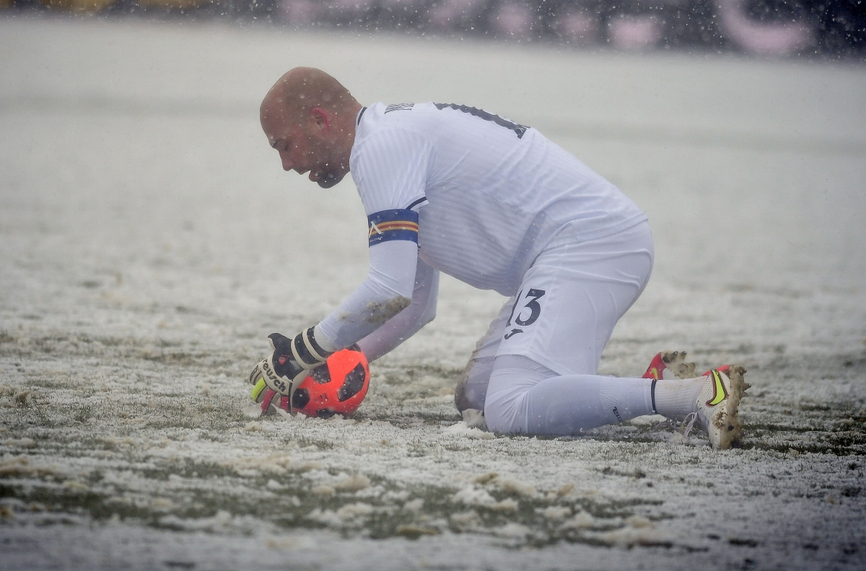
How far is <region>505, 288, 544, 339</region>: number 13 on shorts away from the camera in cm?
320

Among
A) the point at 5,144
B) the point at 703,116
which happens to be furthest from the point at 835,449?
the point at 703,116

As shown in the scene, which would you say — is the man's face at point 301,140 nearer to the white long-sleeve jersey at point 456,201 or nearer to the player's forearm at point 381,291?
the white long-sleeve jersey at point 456,201

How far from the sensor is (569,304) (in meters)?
3.19

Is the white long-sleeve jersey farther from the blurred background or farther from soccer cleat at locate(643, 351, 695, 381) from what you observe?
the blurred background

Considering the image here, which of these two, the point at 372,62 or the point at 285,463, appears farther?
the point at 372,62

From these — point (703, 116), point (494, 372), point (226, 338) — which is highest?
point (703, 116)

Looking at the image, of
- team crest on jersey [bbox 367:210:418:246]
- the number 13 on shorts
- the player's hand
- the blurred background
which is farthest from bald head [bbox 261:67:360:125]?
the blurred background

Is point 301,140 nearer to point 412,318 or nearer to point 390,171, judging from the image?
point 390,171

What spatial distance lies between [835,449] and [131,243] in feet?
19.3

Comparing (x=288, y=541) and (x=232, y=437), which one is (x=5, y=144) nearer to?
(x=232, y=437)

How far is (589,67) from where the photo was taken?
64.7 ft

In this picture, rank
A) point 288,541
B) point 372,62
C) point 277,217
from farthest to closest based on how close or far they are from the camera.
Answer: point 372,62, point 277,217, point 288,541

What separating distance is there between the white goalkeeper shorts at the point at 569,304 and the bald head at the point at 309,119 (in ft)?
2.52

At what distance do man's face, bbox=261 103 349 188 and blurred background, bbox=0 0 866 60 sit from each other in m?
14.7
